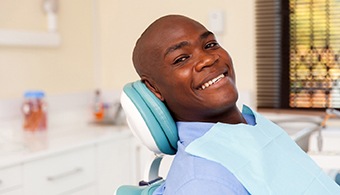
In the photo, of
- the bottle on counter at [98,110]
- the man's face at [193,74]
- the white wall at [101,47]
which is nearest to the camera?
the man's face at [193,74]

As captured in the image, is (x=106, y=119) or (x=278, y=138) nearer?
(x=278, y=138)

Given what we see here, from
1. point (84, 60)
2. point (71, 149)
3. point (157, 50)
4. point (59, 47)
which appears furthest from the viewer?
point (84, 60)

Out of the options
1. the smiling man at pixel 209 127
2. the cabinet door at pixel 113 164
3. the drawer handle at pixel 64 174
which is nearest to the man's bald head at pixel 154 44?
the smiling man at pixel 209 127

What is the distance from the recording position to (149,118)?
43.4 inches

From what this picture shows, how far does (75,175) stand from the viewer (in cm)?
225

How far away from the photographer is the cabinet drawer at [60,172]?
2008 millimetres

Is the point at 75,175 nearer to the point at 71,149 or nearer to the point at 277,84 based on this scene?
the point at 71,149

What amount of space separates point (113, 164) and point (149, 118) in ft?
4.81

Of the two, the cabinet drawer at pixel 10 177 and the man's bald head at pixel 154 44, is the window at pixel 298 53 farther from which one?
the man's bald head at pixel 154 44

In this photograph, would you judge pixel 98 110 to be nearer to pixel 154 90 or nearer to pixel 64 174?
pixel 64 174

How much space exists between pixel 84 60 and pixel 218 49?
197 cm

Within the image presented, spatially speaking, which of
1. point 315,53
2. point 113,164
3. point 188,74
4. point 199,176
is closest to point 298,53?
point 315,53

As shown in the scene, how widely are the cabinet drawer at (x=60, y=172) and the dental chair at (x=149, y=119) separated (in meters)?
0.96

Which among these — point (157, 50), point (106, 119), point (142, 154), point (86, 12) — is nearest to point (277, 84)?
point (142, 154)
